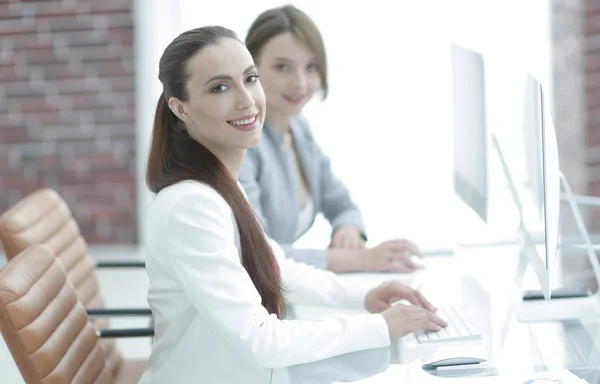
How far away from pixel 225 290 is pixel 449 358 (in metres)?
0.41

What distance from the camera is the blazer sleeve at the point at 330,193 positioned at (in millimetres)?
2850

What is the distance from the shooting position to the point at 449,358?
62.1 inches

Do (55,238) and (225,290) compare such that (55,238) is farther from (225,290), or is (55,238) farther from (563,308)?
(563,308)

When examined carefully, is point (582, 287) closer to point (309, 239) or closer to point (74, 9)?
point (309, 239)

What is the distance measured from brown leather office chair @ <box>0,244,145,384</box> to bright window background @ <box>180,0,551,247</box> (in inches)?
109

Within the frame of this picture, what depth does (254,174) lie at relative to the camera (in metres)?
2.56

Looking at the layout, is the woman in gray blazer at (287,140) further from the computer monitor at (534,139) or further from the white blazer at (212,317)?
the white blazer at (212,317)

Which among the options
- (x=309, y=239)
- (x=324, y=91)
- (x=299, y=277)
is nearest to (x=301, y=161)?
(x=324, y=91)

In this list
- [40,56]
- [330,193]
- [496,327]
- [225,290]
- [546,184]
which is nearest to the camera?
[225,290]

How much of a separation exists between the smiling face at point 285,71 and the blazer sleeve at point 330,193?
0.68 ft

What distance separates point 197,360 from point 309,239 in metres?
3.04

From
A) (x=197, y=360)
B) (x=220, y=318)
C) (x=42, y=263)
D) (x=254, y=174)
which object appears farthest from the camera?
(x=254, y=174)

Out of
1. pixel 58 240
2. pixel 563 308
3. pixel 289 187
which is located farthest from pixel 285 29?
pixel 563 308

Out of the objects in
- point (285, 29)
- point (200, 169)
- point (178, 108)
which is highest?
point (285, 29)
